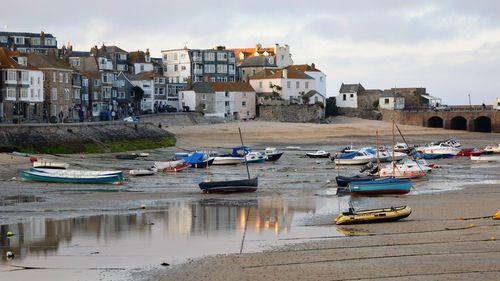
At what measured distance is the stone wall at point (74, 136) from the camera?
204ft

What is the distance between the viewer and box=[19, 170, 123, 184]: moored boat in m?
47.4

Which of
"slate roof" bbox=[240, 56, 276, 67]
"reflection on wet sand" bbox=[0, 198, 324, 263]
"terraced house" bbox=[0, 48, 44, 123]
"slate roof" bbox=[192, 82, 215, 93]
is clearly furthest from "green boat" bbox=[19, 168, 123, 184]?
"slate roof" bbox=[240, 56, 276, 67]

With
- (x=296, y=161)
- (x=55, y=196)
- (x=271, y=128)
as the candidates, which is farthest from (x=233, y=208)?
(x=271, y=128)

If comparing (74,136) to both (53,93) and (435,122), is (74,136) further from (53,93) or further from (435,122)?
(435,122)

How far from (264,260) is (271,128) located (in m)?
77.4

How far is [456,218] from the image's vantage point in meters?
31.0

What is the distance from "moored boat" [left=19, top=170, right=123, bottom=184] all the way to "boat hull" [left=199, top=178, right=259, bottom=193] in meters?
6.79

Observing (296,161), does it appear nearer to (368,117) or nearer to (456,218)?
(456,218)

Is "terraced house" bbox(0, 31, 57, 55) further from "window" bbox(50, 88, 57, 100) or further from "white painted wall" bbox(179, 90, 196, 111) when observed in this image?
"window" bbox(50, 88, 57, 100)

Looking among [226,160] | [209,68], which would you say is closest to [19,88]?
[226,160]

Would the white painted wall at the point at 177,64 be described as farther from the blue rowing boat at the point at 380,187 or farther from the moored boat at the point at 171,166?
the blue rowing boat at the point at 380,187

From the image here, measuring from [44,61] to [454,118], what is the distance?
52.4 meters

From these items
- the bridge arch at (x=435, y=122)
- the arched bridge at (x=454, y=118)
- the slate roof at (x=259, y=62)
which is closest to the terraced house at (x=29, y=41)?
the slate roof at (x=259, y=62)

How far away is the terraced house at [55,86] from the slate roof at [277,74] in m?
32.8
